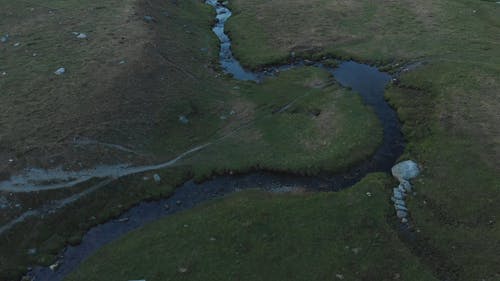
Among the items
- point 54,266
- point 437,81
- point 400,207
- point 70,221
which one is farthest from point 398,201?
point 54,266

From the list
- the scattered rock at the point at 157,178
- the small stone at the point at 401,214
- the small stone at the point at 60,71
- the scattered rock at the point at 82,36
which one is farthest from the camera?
the scattered rock at the point at 82,36

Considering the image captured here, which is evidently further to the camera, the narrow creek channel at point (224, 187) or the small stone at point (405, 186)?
the small stone at point (405, 186)

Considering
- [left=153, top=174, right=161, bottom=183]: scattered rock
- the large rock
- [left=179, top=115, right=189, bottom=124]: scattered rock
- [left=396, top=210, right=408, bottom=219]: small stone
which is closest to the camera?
[left=396, top=210, right=408, bottom=219]: small stone

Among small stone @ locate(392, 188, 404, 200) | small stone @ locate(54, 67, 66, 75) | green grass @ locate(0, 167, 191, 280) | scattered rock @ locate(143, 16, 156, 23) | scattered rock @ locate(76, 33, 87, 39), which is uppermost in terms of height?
scattered rock @ locate(143, 16, 156, 23)

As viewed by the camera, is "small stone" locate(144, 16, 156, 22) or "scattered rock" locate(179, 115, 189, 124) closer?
"scattered rock" locate(179, 115, 189, 124)

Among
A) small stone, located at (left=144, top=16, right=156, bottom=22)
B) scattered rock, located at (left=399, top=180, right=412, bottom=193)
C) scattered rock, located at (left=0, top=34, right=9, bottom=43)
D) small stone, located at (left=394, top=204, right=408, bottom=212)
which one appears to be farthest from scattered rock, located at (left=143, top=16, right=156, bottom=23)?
small stone, located at (left=394, top=204, right=408, bottom=212)

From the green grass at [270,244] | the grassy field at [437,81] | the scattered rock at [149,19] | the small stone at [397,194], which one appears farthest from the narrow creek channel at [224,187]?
the scattered rock at [149,19]

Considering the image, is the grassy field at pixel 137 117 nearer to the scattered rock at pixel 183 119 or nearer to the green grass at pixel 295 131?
the green grass at pixel 295 131

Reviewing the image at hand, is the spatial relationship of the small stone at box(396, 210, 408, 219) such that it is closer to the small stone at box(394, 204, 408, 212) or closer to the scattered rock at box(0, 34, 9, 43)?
the small stone at box(394, 204, 408, 212)
